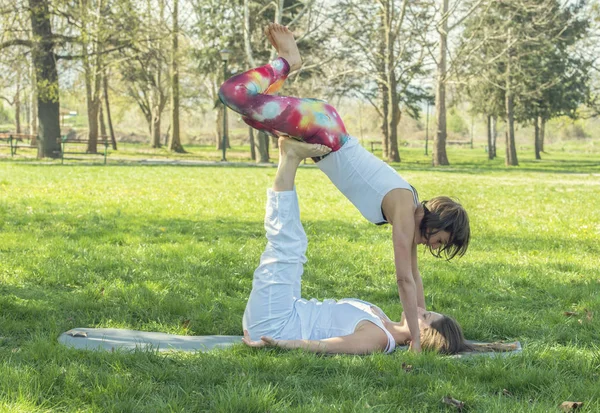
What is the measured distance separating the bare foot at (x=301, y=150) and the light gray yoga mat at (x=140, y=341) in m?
1.39

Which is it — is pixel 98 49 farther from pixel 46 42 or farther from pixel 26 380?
pixel 26 380

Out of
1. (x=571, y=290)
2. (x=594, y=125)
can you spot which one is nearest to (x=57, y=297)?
(x=571, y=290)

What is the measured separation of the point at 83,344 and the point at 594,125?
3339 inches

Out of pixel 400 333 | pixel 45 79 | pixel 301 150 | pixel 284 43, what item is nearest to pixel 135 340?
pixel 301 150

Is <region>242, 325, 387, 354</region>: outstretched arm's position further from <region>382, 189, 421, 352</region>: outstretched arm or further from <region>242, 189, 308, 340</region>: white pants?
<region>382, 189, 421, 352</region>: outstretched arm

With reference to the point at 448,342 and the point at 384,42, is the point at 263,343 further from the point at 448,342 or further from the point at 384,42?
the point at 384,42

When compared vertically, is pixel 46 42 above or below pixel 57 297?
above

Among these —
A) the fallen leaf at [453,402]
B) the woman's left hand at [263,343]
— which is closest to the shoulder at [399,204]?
the woman's left hand at [263,343]

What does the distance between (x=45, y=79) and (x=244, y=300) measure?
22.4m

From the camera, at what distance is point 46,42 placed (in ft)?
80.7

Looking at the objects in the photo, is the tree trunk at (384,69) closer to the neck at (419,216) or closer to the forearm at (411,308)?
the neck at (419,216)

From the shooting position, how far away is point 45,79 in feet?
82.3

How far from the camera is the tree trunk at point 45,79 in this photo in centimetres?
2414

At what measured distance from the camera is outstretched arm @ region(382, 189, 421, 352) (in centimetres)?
415
